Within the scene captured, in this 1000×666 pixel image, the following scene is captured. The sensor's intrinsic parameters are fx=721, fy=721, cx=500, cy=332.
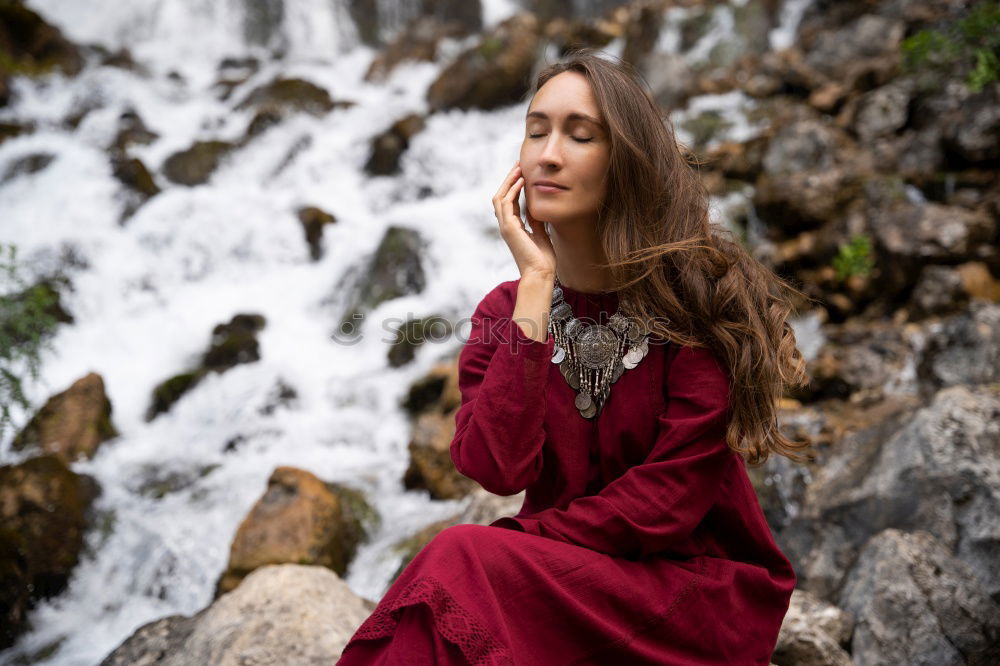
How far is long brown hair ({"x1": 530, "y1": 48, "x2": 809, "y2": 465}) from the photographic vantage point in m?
1.75

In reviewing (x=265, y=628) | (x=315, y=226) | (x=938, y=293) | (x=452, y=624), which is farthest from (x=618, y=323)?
(x=315, y=226)

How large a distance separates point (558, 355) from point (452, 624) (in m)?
0.75

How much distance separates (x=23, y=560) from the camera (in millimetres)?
4195

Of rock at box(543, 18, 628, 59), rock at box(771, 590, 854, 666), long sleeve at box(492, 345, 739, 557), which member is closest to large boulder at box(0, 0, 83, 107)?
rock at box(543, 18, 628, 59)

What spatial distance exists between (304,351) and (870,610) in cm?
631

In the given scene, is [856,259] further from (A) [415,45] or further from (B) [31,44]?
(B) [31,44]

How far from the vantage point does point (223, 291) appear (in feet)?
30.4

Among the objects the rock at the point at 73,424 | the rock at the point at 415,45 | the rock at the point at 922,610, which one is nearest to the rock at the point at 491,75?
the rock at the point at 415,45

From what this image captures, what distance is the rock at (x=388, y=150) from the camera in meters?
11.2

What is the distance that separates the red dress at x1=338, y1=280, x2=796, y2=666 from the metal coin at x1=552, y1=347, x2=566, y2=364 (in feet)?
0.14

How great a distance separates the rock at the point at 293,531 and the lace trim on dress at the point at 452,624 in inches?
114

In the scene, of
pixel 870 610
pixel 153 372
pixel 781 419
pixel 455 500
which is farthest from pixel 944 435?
pixel 153 372

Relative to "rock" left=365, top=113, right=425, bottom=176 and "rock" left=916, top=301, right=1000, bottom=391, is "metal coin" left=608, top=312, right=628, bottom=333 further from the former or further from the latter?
"rock" left=365, top=113, right=425, bottom=176

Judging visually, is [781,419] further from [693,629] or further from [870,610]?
[693,629]
